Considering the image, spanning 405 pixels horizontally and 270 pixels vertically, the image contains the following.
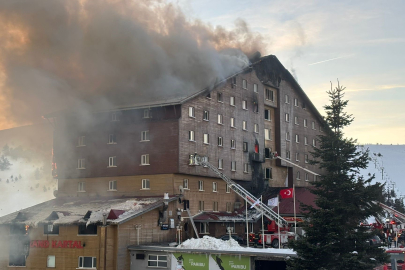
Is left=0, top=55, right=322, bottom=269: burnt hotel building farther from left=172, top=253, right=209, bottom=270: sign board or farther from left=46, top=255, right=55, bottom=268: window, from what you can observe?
left=172, top=253, right=209, bottom=270: sign board

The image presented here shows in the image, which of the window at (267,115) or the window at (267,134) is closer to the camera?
the window at (267,134)

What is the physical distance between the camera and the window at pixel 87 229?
40.5 m

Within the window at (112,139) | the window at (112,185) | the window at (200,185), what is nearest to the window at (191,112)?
the window at (200,185)

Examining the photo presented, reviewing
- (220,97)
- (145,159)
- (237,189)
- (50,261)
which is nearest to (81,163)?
(145,159)

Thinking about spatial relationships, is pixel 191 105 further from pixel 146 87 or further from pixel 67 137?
pixel 67 137

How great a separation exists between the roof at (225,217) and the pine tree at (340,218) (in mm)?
17806

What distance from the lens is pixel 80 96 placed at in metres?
50.6

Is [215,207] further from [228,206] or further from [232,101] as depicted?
[232,101]

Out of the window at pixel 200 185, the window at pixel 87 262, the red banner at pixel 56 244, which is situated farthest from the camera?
the window at pixel 200 185

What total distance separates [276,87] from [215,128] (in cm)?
1523

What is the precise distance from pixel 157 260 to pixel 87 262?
586cm

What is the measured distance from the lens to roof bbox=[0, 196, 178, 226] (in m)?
40.4

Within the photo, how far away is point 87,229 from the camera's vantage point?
40.8m

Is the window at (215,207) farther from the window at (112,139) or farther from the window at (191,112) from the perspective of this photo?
the window at (112,139)
